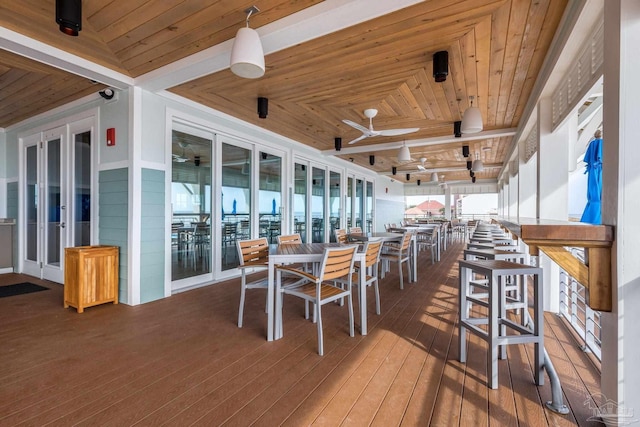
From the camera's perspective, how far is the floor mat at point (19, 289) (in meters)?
3.84

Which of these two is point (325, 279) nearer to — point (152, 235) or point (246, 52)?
point (246, 52)

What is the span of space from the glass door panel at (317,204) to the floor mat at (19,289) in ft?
15.8

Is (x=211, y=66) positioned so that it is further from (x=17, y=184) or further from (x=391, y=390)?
(x=17, y=184)

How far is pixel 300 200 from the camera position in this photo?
671 centimetres

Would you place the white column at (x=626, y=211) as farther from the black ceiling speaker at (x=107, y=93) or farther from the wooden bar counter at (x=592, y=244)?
the black ceiling speaker at (x=107, y=93)

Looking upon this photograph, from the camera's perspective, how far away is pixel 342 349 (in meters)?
2.37

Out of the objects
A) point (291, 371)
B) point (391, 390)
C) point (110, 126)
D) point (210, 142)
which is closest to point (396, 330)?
point (391, 390)

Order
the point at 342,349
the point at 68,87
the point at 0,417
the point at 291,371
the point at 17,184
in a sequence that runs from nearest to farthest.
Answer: the point at 0,417 → the point at 291,371 → the point at 342,349 → the point at 68,87 → the point at 17,184

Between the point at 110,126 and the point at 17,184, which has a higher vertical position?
the point at 110,126

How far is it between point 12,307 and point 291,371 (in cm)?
337

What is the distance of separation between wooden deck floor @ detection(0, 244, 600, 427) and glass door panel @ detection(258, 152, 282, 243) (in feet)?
8.41

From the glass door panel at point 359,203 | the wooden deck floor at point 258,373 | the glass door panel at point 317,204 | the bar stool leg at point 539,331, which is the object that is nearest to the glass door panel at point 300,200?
the glass door panel at point 317,204

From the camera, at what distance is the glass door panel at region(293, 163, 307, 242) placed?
6.55 metres

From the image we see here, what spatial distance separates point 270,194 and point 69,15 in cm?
387
